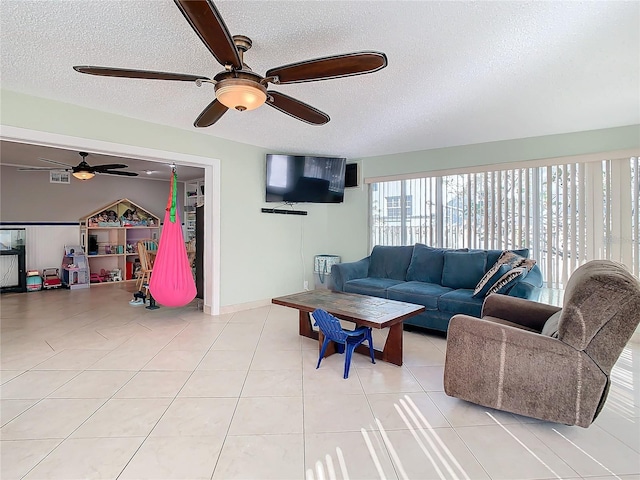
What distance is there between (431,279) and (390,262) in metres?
0.62

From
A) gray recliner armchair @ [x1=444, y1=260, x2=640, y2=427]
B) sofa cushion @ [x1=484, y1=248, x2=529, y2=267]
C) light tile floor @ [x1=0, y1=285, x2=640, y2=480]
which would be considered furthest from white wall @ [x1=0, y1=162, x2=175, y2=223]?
gray recliner armchair @ [x1=444, y1=260, x2=640, y2=427]

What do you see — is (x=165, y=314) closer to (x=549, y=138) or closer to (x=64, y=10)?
(x=64, y=10)

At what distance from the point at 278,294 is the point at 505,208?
3.28 m

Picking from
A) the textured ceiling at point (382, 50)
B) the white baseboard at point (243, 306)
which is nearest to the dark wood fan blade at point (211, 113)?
the textured ceiling at point (382, 50)

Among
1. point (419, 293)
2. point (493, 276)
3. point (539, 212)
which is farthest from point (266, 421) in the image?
point (539, 212)

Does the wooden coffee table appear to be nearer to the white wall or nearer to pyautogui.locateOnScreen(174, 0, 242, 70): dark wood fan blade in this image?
pyautogui.locateOnScreen(174, 0, 242, 70): dark wood fan blade

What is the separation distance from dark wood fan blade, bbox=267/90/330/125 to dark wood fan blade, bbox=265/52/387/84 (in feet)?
0.86

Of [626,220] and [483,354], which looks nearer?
[483,354]

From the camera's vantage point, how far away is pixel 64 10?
5.51 feet

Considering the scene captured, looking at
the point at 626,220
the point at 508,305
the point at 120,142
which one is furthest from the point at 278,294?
the point at 626,220

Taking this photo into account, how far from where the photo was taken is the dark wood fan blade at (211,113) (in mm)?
2243

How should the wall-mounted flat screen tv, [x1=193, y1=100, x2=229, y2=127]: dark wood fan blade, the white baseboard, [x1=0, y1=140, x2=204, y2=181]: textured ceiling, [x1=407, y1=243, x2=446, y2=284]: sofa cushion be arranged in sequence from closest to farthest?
1. [x1=193, y1=100, x2=229, y2=127]: dark wood fan blade
2. [x1=407, y1=243, x2=446, y2=284]: sofa cushion
3. the white baseboard
4. the wall-mounted flat screen tv
5. [x1=0, y1=140, x2=204, y2=181]: textured ceiling

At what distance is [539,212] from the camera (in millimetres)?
3822

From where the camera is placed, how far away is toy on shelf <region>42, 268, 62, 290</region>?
5.90 m
